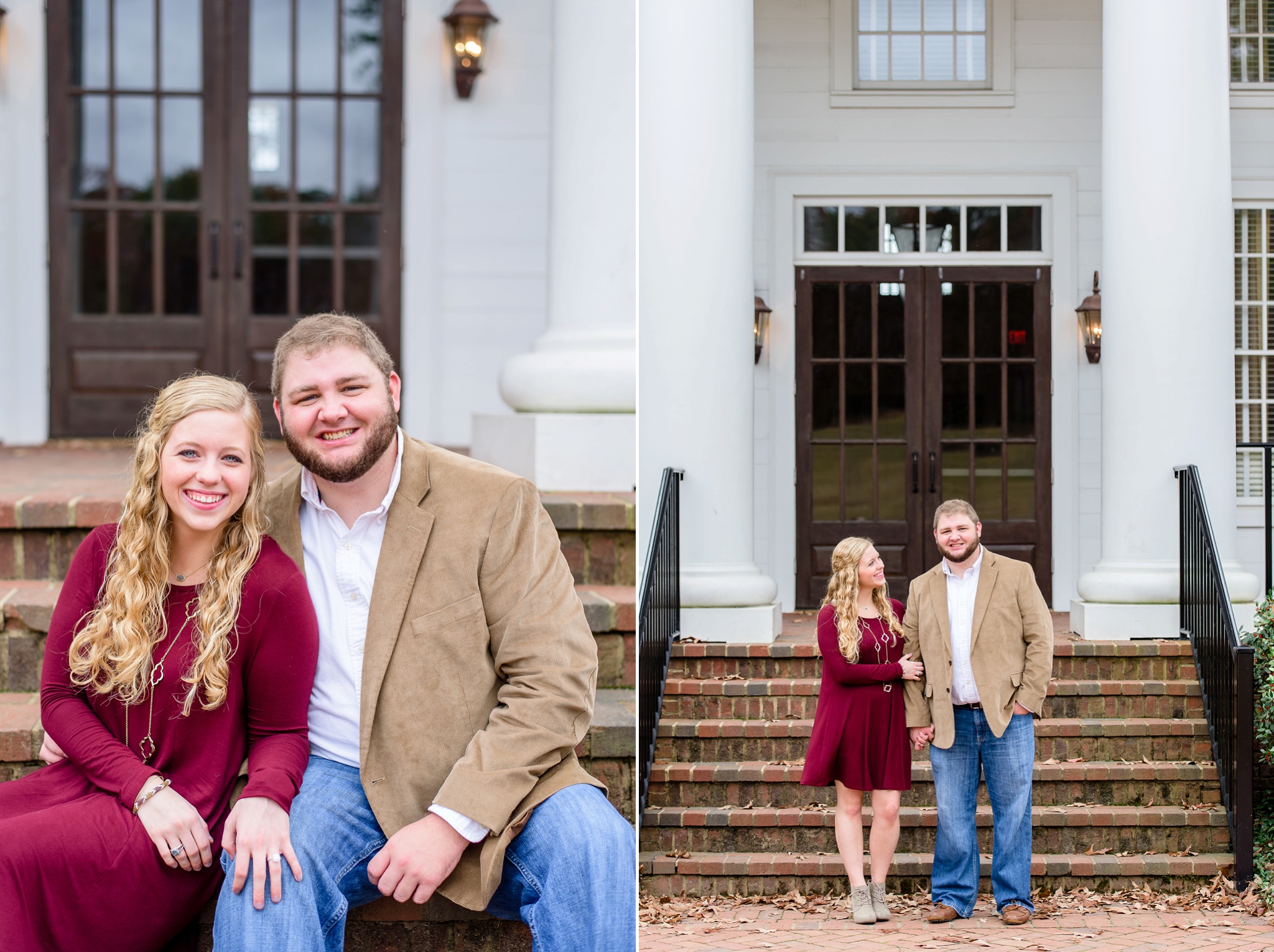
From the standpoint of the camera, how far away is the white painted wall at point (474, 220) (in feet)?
17.0

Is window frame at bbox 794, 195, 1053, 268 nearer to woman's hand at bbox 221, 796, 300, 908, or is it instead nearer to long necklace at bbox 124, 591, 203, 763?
long necklace at bbox 124, 591, 203, 763

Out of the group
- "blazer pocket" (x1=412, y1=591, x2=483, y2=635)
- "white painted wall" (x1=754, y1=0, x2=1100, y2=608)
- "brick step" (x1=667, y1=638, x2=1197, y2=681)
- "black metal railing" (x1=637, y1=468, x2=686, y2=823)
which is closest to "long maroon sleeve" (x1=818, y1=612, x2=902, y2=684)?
"black metal railing" (x1=637, y1=468, x2=686, y2=823)

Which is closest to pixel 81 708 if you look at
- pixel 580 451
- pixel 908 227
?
pixel 580 451

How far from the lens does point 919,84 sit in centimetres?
628

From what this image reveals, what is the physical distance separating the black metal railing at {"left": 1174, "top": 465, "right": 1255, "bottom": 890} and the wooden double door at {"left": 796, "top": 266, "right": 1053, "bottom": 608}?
49.6 inches

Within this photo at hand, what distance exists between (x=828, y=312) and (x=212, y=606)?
193 inches

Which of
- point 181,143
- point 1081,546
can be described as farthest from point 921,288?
point 181,143

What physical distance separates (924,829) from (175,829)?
2.83 meters

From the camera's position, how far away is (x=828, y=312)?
6.30 meters

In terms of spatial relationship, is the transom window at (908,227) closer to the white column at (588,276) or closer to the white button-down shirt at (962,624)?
the white column at (588,276)

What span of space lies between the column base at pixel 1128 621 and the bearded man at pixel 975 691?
1.32 meters

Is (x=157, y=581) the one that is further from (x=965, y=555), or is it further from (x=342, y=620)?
(x=965, y=555)

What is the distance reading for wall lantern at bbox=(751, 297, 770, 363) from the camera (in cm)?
611

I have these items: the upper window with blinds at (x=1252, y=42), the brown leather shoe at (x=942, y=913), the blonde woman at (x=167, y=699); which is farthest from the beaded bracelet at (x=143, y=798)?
the upper window with blinds at (x=1252, y=42)
